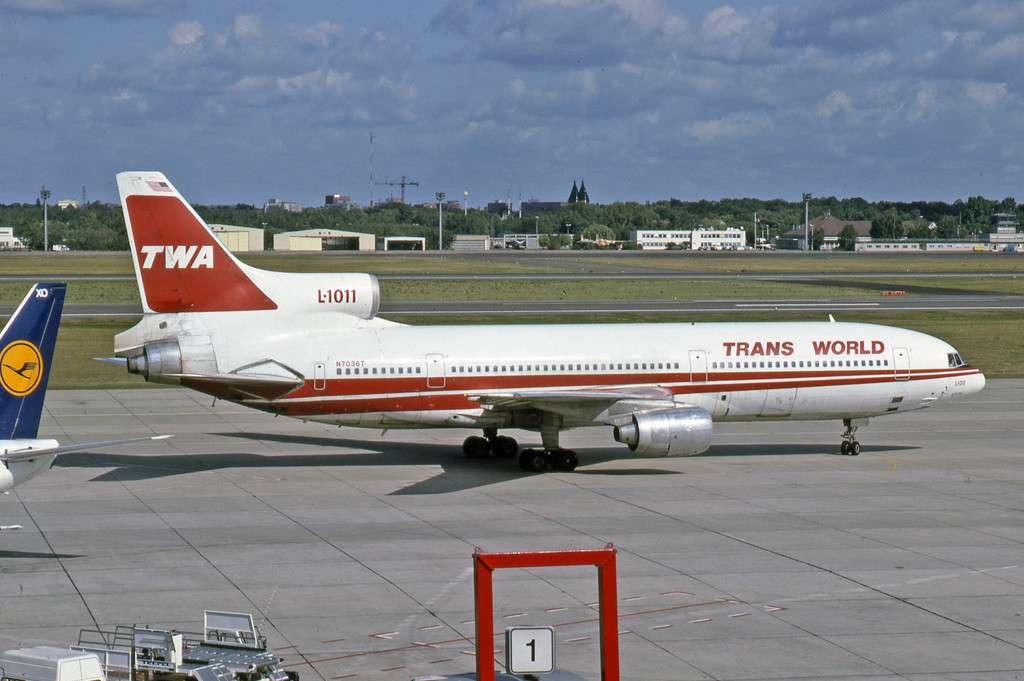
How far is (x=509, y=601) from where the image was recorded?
22.2 meters

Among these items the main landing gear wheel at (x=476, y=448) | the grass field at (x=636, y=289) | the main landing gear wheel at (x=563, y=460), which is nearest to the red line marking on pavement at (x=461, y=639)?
the main landing gear wheel at (x=563, y=460)

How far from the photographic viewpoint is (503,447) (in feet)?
124

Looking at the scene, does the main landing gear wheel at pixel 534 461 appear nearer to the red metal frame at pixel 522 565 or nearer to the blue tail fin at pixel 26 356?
→ the blue tail fin at pixel 26 356

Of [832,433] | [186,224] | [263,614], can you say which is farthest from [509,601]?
[832,433]

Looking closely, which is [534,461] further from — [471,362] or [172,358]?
[172,358]

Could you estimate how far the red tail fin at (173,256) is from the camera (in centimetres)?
3344

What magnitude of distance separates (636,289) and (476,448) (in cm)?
7825

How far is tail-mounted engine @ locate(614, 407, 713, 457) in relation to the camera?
32.6 m

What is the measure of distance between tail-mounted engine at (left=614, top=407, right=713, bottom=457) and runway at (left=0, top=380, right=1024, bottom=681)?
3.89 feet

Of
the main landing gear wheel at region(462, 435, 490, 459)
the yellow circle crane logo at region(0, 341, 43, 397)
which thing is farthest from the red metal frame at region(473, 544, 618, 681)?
the main landing gear wheel at region(462, 435, 490, 459)

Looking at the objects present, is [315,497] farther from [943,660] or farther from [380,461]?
[943,660]

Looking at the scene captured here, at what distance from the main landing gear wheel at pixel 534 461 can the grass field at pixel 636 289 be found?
90.3ft

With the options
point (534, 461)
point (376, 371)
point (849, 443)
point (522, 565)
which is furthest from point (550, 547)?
point (849, 443)

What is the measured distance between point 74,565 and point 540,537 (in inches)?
397
